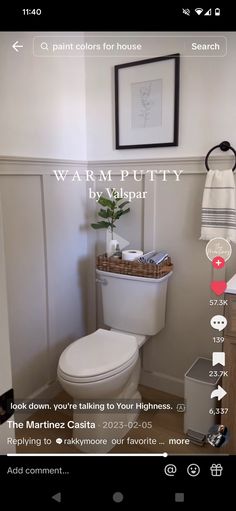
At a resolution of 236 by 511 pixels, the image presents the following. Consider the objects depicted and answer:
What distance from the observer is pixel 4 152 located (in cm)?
123

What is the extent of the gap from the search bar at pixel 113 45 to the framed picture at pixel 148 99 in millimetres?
418

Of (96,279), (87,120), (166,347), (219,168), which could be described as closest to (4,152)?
(87,120)

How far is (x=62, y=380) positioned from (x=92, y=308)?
0.55m

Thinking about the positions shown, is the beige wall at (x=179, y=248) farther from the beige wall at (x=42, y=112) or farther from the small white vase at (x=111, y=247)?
the beige wall at (x=42, y=112)

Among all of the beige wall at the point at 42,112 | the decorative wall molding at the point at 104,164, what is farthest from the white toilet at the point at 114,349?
the beige wall at the point at 42,112

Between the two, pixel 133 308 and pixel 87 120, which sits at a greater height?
pixel 87 120

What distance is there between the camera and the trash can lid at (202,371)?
128cm

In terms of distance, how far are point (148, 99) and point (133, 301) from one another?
0.81 metres

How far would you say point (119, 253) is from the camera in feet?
5.21

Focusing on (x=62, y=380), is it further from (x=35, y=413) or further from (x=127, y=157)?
(x=127, y=157)

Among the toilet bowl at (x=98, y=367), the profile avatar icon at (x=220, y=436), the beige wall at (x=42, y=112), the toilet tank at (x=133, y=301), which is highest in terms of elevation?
the beige wall at (x=42, y=112)

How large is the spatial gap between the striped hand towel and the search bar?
67 centimetres
